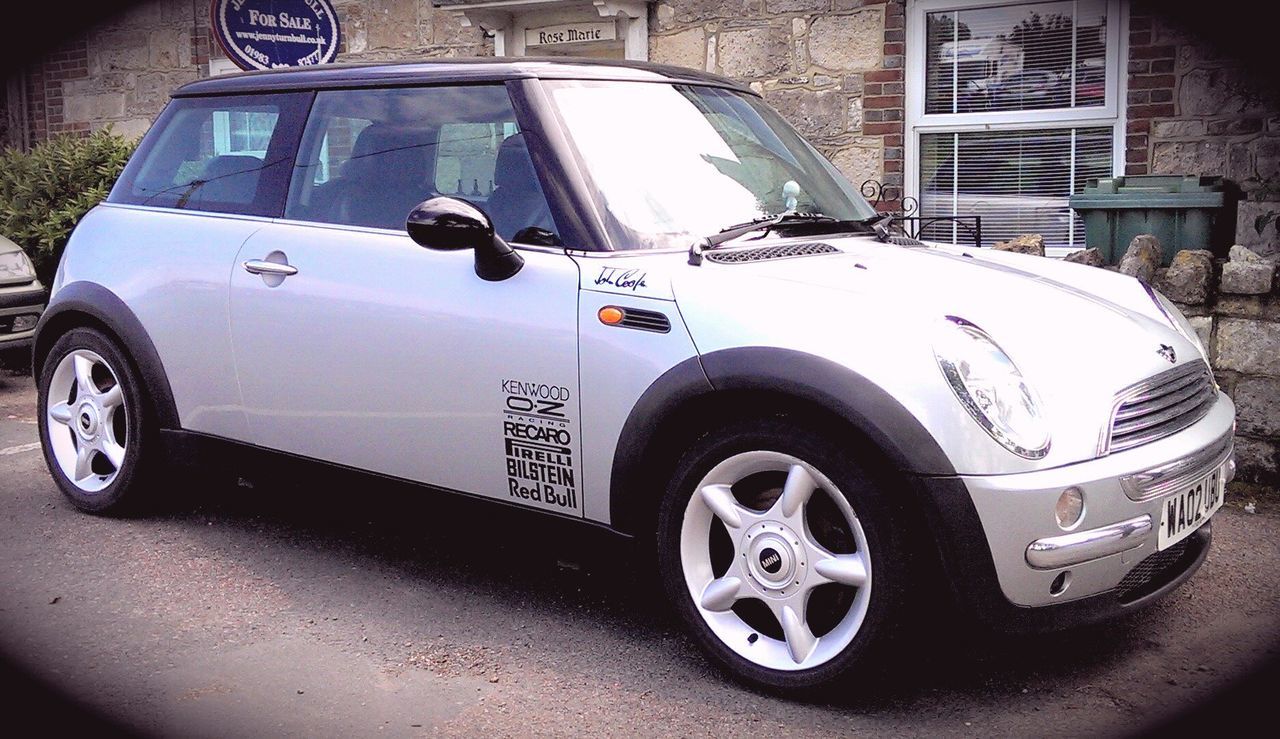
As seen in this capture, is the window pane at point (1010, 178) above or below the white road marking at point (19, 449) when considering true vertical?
above

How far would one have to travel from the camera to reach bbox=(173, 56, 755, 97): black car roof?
3.68 m

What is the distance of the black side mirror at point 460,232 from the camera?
325 cm

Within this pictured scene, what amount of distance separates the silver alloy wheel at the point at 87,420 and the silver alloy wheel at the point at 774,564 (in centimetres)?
259

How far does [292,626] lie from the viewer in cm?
363

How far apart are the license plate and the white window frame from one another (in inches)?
188

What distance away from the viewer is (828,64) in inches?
340

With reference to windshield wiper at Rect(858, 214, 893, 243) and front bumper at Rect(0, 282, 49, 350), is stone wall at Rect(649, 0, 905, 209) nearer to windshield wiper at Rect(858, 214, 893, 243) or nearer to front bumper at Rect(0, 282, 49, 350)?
windshield wiper at Rect(858, 214, 893, 243)

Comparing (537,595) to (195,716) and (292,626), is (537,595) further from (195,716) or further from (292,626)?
(195,716)

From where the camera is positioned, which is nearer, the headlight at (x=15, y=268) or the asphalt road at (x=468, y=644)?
the asphalt road at (x=468, y=644)

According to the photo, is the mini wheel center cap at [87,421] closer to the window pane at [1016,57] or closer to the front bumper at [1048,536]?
the front bumper at [1048,536]

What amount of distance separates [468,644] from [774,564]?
1003 millimetres

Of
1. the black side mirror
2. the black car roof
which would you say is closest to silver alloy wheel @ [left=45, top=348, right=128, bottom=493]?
the black car roof
